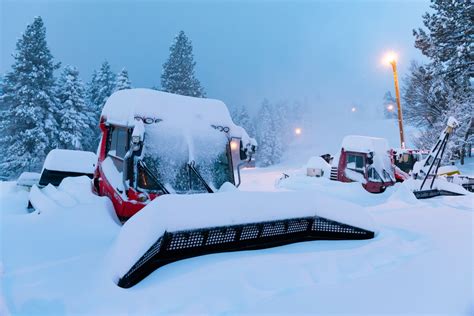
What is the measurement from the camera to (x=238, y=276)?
8.50ft

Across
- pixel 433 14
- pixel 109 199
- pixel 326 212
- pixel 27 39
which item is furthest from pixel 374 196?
pixel 27 39

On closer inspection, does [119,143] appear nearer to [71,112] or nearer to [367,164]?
[367,164]

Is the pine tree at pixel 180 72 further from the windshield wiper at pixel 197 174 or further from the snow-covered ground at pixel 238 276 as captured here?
the snow-covered ground at pixel 238 276

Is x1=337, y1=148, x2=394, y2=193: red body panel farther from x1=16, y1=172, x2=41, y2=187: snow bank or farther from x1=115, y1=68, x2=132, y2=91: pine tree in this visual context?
x1=115, y1=68, x2=132, y2=91: pine tree

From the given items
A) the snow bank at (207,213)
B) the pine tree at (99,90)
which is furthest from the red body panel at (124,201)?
the pine tree at (99,90)

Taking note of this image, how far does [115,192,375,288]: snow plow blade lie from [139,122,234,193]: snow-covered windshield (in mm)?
2113

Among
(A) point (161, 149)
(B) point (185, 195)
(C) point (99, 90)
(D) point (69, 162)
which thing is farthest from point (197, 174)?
(C) point (99, 90)

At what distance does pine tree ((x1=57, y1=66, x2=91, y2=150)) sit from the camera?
28.2m

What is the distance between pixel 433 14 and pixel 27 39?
120 feet

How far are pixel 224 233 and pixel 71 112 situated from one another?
3113 cm

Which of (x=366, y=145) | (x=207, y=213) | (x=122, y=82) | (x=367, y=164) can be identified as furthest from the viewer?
(x=122, y=82)

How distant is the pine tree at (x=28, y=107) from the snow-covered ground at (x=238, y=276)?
27585 mm

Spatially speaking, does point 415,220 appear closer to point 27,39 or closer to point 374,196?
point 374,196

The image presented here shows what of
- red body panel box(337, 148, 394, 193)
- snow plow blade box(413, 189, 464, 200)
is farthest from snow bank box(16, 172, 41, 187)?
red body panel box(337, 148, 394, 193)
